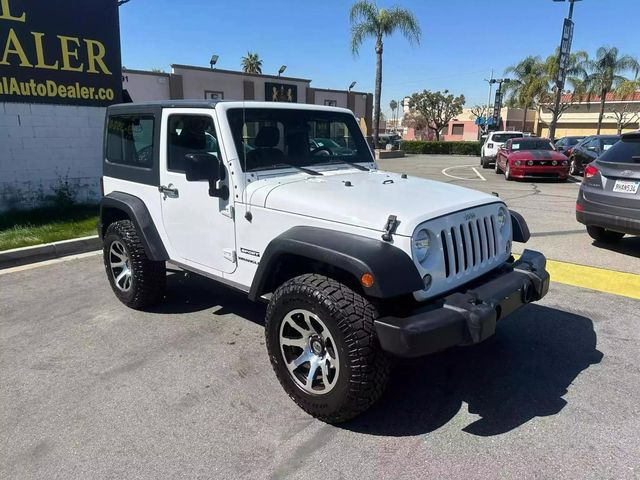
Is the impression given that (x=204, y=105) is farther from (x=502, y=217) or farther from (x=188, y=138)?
(x=502, y=217)

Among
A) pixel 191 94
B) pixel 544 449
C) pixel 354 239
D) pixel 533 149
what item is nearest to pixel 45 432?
pixel 354 239

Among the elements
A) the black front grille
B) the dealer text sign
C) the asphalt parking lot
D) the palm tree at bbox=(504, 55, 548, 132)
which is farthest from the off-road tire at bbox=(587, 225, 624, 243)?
the palm tree at bbox=(504, 55, 548, 132)

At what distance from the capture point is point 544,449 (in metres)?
2.72

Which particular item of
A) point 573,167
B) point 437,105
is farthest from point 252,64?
point 573,167

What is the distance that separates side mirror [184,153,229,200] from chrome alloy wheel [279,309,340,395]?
114 cm

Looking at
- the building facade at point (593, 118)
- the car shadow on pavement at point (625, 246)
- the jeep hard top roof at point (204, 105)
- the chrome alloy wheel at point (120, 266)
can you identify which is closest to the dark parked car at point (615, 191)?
the car shadow on pavement at point (625, 246)

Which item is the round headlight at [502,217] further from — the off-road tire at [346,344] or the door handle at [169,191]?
the door handle at [169,191]

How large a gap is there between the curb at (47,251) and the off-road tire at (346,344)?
5131 mm

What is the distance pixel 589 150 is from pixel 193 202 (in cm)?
1494

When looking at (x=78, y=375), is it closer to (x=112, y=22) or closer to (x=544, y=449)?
(x=544, y=449)

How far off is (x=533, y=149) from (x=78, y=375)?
53.9 feet

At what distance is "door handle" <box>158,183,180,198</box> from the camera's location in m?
4.15

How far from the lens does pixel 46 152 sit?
8984mm

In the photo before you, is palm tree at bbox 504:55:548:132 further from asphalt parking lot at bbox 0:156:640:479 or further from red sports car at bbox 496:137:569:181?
asphalt parking lot at bbox 0:156:640:479
